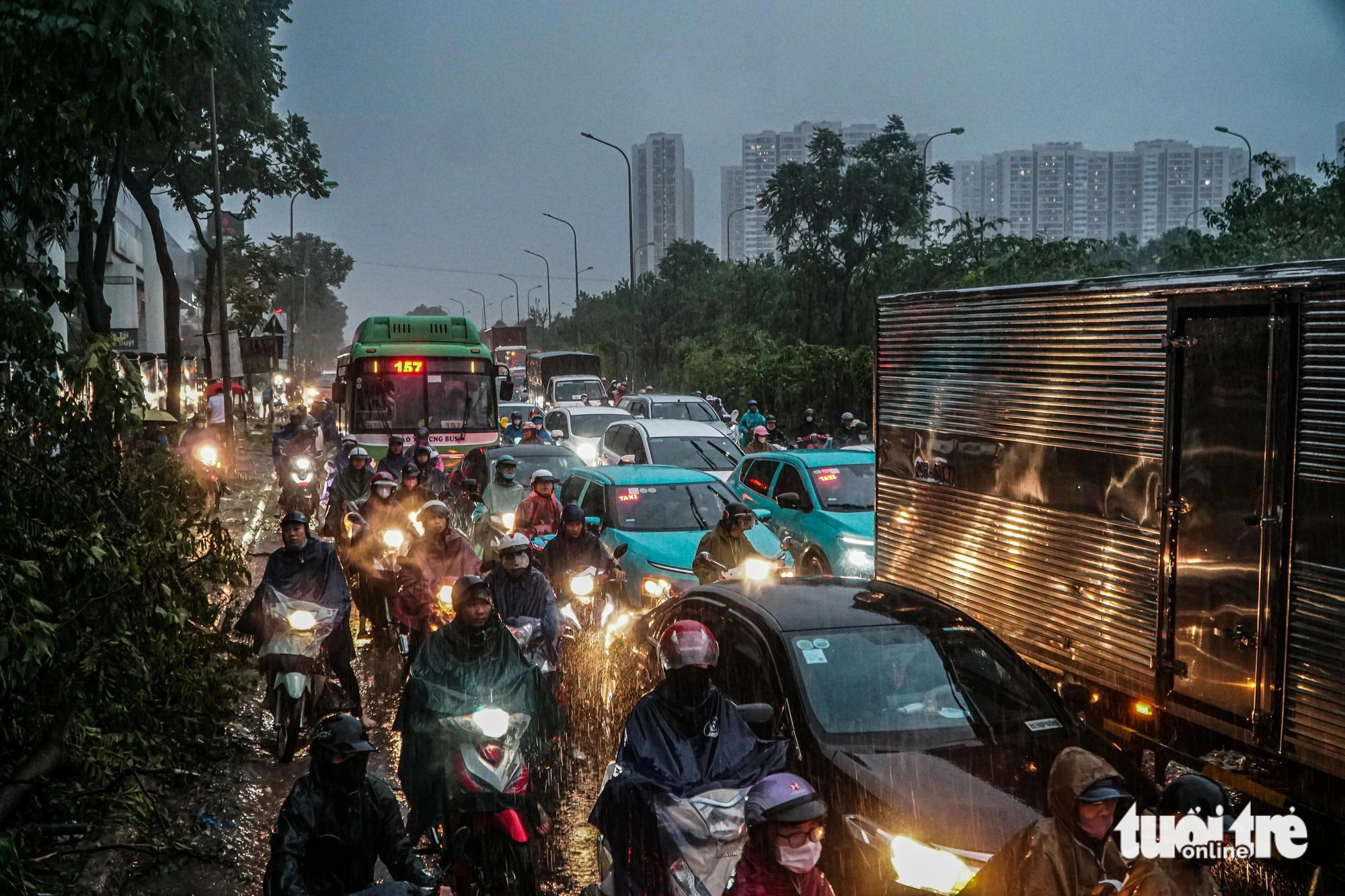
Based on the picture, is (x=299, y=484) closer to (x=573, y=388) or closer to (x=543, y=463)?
(x=543, y=463)

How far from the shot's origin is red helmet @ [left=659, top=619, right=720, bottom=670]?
4.75 meters

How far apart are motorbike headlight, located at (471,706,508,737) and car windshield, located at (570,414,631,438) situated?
19181 millimetres

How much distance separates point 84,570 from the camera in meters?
5.69

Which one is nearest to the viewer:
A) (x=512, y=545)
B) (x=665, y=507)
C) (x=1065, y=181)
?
(x=512, y=545)

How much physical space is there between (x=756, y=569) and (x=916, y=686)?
153 inches

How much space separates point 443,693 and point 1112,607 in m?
4.00

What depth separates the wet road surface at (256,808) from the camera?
21.3 feet

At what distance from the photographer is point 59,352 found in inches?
257

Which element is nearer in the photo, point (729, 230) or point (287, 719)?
point (287, 719)

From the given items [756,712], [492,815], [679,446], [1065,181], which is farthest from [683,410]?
[1065,181]

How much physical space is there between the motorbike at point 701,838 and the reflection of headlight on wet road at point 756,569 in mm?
4935

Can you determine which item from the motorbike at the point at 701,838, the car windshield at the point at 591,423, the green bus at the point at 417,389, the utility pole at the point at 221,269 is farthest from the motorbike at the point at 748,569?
the utility pole at the point at 221,269

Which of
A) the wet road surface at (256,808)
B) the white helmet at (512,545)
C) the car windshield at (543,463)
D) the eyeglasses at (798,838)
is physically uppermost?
the white helmet at (512,545)

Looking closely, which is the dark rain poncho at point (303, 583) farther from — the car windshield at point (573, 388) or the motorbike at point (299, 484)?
the car windshield at point (573, 388)
